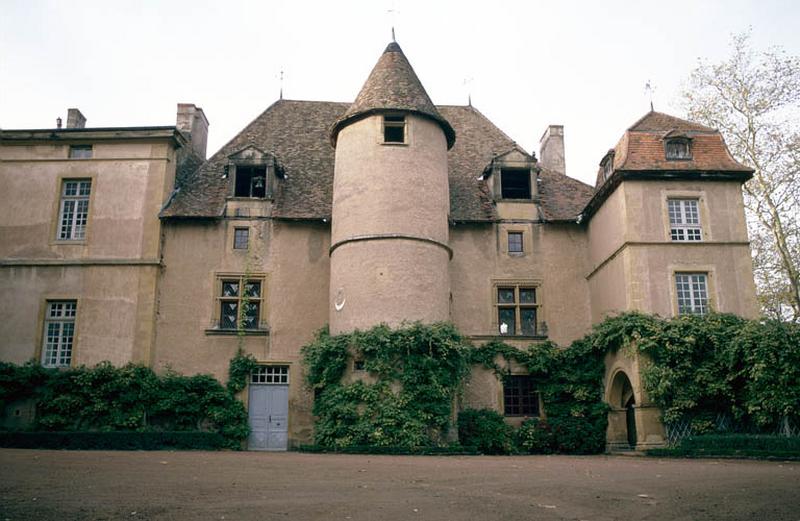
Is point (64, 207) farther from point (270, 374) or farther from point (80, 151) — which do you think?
point (270, 374)

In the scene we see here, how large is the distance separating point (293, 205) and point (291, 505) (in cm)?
1451

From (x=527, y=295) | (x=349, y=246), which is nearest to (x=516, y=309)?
(x=527, y=295)

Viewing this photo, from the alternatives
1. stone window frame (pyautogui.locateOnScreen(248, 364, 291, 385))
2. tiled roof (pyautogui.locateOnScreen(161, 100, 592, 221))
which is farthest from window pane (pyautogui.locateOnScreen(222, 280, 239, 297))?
stone window frame (pyautogui.locateOnScreen(248, 364, 291, 385))

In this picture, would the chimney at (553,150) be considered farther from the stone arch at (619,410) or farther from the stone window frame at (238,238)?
the stone window frame at (238,238)

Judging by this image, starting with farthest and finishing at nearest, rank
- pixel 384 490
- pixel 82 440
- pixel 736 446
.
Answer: pixel 82 440 < pixel 736 446 < pixel 384 490

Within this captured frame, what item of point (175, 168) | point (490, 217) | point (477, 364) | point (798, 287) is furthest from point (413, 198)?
point (798, 287)

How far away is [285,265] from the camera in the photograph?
2191 centimetres

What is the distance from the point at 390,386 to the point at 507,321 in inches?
206

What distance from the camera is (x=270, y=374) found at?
69.9 feet

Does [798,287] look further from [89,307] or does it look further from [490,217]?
[89,307]

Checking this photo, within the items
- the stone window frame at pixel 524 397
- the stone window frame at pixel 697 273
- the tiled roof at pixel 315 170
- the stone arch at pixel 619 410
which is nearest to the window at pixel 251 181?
the tiled roof at pixel 315 170

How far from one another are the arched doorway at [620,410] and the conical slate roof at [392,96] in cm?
879

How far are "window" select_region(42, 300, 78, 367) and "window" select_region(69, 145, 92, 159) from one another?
462cm

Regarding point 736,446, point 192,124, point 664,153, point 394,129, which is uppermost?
point 192,124
